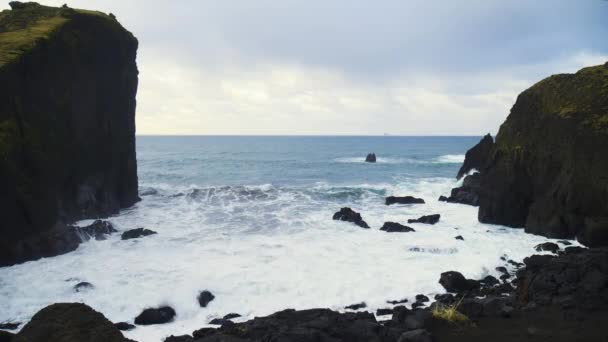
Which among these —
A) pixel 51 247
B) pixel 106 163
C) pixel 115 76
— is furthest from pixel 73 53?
pixel 51 247

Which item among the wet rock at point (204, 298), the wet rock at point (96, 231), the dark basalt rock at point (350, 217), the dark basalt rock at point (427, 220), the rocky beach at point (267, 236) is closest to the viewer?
the rocky beach at point (267, 236)

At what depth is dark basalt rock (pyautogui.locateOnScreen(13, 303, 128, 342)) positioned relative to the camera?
25.0ft

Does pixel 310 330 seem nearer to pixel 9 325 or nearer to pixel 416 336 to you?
pixel 416 336

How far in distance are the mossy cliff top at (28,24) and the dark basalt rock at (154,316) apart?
16770 mm

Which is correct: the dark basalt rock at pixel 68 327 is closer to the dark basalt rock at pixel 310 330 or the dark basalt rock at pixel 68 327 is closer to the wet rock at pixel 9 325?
the dark basalt rock at pixel 310 330

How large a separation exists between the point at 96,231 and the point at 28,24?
1570cm

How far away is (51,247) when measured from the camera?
2248 centimetres

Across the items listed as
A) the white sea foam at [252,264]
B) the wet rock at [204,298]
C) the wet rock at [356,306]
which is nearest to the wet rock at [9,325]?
the white sea foam at [252,264]

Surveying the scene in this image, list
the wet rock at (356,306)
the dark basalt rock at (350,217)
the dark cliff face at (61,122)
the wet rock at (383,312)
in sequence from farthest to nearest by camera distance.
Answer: the dark basalt rock at (350,217), the dark cliff face at (61,122), the wet rock at (356,306), the wet rock at (383,312)

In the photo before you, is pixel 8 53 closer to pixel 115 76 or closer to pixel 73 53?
pixel 73 53

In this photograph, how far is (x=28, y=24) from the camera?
29.4 metres

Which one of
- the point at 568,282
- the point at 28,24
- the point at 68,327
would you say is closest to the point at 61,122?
the point at 28,24

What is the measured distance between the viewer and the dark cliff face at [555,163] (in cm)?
2250

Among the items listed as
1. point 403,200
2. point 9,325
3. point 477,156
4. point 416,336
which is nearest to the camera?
point 416,336
